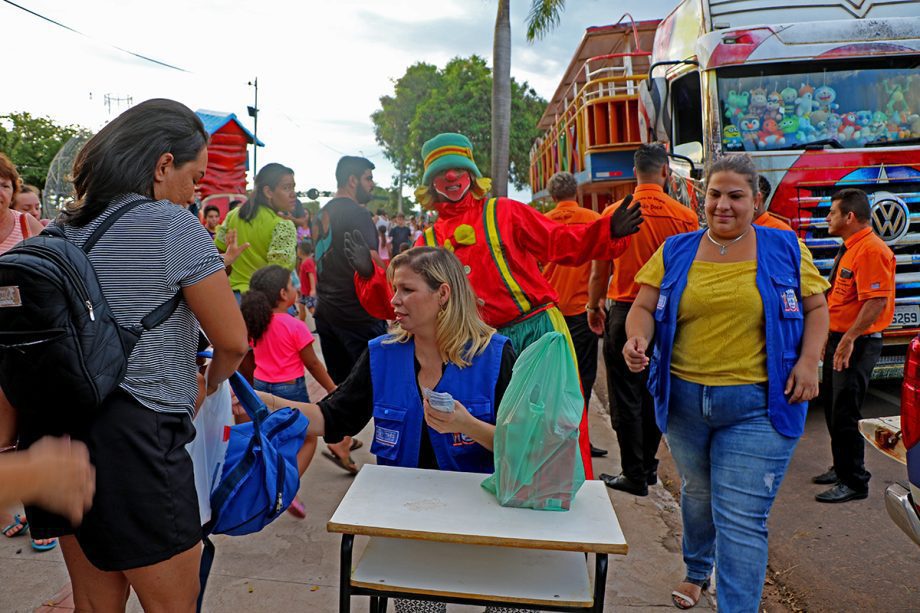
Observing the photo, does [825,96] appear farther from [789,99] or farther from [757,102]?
[757,102]

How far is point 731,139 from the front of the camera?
625 cm

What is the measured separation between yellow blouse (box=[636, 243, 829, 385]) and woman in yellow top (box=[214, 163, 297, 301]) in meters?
2.94

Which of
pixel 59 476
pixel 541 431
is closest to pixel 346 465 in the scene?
pixel 541 431

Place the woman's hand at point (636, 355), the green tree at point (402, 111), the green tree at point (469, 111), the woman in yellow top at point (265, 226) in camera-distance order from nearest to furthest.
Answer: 1. the woman's hand at point (636, 355)
2. the woman in yellow top at point (265, 226)
3. the green tree at point (469, 111)
4. the green tree at point (402, 111)

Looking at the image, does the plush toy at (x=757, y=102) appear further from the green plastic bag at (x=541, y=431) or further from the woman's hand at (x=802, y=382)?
the green plastic bag at (x=541, y=431)

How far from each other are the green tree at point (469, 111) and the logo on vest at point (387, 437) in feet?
102

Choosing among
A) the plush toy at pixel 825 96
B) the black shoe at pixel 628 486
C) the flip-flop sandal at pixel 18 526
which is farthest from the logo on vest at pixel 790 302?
the plush toy at pixel 825 96

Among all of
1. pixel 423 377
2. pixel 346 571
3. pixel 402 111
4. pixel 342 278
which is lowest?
pixel 346 571

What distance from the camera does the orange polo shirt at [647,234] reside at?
4.66 m

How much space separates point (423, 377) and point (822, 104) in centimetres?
516

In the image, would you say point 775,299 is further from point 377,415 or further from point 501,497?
point 377,415

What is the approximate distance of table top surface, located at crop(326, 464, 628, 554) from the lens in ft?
6.49

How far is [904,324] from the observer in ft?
20.2

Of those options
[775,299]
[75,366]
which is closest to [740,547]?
[775,299]
